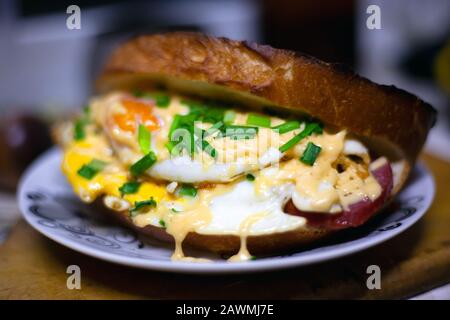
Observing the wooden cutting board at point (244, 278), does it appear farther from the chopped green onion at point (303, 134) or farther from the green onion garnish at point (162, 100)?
the green onion garnish at point (162, 100)

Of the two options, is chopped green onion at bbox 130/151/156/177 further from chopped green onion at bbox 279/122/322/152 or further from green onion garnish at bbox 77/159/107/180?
chopped green onion at bbox 279/122/322/152

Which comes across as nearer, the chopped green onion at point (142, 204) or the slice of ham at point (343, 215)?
the slice of ham at point (343, 215)

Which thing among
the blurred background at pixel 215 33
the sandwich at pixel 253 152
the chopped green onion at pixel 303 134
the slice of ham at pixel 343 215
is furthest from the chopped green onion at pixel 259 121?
the blurred background at pixel 215 33

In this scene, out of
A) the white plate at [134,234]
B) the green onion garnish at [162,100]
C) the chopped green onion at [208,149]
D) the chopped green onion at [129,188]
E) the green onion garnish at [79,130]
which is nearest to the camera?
the white plate at [134,234]

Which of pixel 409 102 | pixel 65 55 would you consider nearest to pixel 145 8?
pixel 65 55

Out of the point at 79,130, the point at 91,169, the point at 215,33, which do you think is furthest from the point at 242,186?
the point at 215,33

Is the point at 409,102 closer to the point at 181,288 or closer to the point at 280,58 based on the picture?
the point at 280,58
